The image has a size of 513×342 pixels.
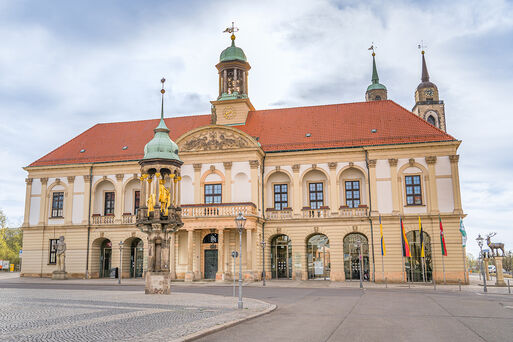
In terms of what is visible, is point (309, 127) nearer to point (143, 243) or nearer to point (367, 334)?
point (143, 243)

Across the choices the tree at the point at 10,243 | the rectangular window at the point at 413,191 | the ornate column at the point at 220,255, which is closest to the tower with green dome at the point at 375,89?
the rectangular window at the point at 413,191

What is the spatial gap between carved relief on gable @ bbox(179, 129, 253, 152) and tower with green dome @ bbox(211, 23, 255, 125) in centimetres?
364

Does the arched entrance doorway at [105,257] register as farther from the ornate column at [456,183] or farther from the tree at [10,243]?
the tree at [10,243]

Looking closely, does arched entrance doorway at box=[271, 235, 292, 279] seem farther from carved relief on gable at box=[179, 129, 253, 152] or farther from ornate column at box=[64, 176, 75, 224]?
ornate column at box=[64, 176, 75, 224]

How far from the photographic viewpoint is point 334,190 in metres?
38.9

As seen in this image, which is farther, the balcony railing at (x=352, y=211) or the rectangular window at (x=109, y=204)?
the rectangular window at (x=109, y=204)

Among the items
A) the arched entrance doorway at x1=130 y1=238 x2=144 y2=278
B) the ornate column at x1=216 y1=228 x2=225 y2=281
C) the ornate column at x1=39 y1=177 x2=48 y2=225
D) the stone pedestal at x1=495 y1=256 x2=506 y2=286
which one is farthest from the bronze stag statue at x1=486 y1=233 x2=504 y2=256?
the ornate column at x1=39 y1=177 x2=48 y2=225

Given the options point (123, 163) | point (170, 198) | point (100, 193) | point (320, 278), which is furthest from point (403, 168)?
point (100, 193)

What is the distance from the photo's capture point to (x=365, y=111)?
4297 cm

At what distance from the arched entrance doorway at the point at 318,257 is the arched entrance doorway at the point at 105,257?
18.3 m

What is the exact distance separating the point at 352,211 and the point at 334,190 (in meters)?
2.19

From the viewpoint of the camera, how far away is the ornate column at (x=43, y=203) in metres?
44.6

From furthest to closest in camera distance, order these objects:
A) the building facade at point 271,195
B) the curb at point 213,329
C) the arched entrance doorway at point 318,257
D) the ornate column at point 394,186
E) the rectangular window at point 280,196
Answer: the rectangular window at point 280,196 → the arched entrance doorway at point 318,257 → the ornate column at point 394,186 → the building facade at point 271,195 → the curb at point 213,329

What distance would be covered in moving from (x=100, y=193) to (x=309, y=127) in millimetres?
20001
